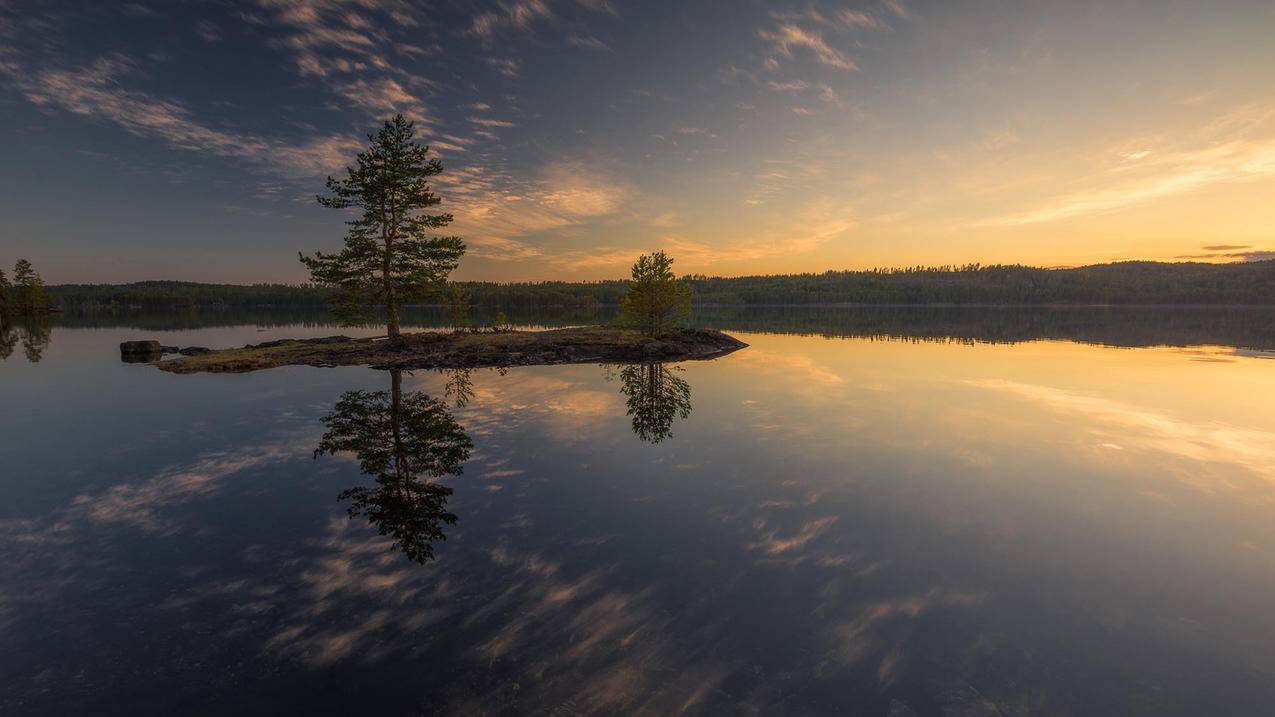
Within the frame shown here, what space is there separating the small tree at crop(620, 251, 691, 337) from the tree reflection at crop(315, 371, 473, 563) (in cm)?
2593

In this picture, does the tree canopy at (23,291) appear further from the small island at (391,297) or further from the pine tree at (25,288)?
the small island at (391,297)

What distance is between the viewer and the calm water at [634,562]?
6.43 metres

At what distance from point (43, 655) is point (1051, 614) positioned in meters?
15.0

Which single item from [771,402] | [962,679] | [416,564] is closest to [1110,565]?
[962,679]

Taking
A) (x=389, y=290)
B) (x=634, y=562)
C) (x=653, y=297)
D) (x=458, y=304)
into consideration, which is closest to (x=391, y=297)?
(x=389, y=290)

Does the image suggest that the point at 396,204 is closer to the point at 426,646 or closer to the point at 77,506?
the point at 77,506

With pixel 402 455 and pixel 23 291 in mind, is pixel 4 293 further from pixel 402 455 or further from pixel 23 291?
pixel 402 455

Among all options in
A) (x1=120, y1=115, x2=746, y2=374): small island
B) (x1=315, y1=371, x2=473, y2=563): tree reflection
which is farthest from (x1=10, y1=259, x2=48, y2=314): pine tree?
(x1=315, y1=371, x2=473, y2=563): tree reflection

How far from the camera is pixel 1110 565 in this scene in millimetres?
9492

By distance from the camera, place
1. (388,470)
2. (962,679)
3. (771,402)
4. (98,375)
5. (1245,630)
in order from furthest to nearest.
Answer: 1. (98,375)
2. (771,402)
3. (388,470)
4. (1245,630)
5. (962,679)

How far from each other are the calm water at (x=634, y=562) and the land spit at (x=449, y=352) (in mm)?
14257

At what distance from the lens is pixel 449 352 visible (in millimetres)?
38438

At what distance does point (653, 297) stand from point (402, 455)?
34274 millimetres

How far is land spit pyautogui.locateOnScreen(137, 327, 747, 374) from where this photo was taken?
34.5m
